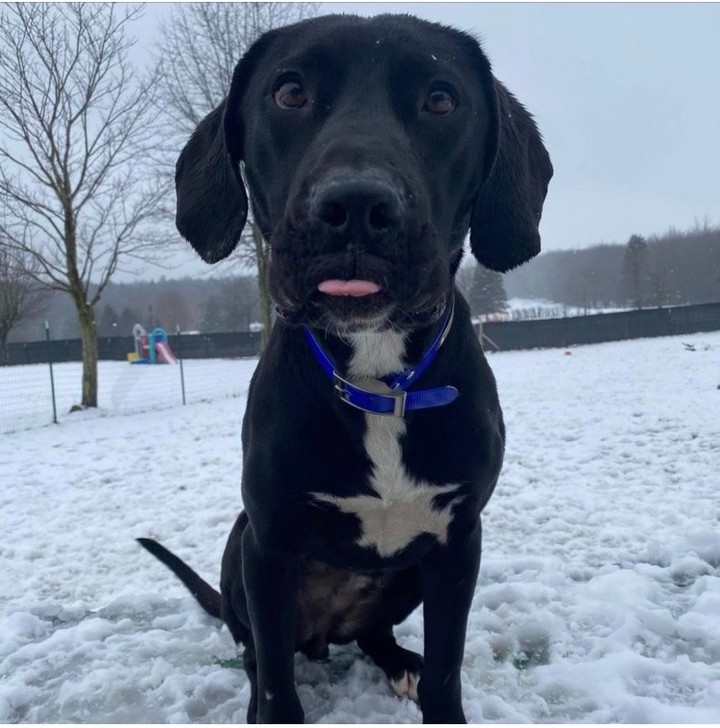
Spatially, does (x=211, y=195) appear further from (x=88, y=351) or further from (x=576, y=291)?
(x=576, y=291)

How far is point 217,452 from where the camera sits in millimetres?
7121

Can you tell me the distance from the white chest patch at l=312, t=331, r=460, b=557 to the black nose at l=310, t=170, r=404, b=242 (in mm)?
476

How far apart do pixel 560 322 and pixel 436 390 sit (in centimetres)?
2850

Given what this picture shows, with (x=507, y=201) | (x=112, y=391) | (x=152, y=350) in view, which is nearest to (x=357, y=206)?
(x=507, y=201)

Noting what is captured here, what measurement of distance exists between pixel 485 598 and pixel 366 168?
86.7 inches

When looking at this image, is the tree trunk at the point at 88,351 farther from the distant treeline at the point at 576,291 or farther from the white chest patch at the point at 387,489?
the distant treeline at the point at 576,291

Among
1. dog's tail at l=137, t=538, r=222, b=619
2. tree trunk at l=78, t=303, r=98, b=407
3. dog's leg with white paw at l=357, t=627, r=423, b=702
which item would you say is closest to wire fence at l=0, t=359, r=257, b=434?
tree trunk at l=78, t=303, r=98, b=407

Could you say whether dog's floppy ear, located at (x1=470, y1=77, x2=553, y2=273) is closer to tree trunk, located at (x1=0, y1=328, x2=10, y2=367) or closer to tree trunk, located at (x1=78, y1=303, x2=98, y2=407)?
tree trunk, located at (x1=78, y1=303, x2=98, y2=407)

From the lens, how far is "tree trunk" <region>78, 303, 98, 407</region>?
12.4 meters

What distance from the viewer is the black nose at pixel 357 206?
4.44ft

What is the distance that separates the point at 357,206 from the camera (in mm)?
1356

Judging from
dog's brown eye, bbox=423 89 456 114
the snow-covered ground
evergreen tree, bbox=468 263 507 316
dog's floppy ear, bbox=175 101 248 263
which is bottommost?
the snow-covered ground

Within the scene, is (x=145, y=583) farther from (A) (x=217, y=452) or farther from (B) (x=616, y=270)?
(B) (x=616, y=270)

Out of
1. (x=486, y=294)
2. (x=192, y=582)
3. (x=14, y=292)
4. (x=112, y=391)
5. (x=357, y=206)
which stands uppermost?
(x=486, y=294)
